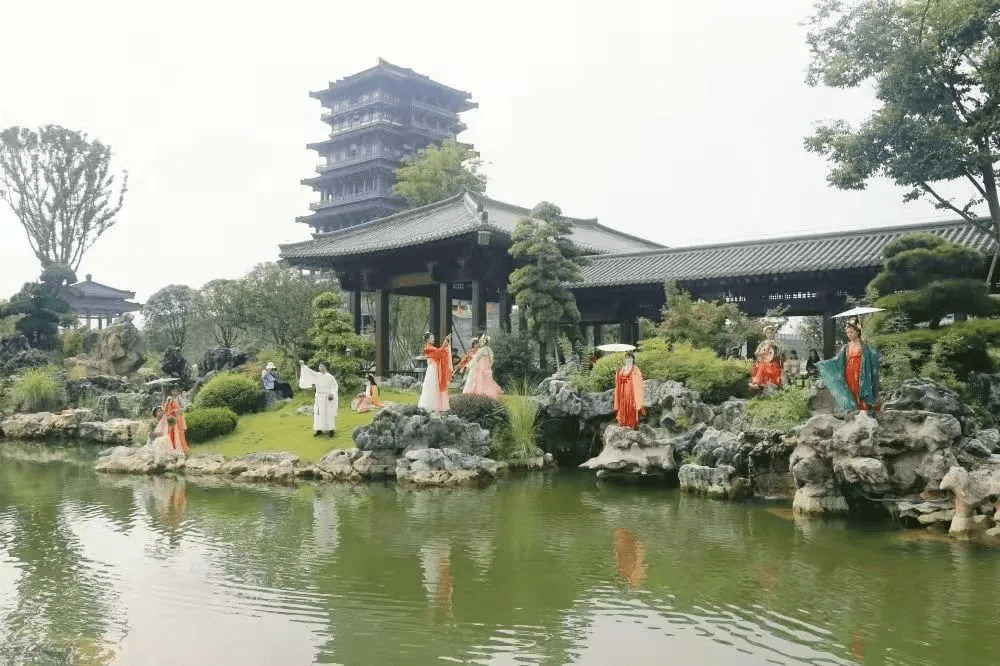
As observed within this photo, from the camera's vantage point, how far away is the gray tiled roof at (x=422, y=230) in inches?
811

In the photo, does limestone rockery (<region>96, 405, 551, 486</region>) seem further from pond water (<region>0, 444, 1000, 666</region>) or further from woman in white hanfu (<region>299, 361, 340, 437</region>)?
pond water (<region>0, 444, 1000, 666</region>)

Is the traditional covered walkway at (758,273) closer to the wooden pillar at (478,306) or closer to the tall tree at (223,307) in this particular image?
the wooden pillar at (478,306)

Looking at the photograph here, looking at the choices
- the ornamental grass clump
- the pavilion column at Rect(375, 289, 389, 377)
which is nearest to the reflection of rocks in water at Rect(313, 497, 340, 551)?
the ornamental grass clump

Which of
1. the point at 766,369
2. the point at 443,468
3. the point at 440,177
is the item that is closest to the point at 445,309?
the point at 443,468

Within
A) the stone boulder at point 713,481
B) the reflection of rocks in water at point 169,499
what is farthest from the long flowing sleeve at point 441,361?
the stone boulder at point 713,481

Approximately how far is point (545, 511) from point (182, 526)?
14.4ft

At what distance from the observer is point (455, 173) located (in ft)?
118

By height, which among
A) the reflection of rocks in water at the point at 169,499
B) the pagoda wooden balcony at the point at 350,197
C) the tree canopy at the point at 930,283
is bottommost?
the reflection of rocks in water at the point at 169,499

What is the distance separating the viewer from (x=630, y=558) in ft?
24.7

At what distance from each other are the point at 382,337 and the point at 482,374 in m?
7.94

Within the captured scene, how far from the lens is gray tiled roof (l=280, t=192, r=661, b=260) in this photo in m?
20.6

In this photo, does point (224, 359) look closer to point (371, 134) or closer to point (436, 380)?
point (436, 380)

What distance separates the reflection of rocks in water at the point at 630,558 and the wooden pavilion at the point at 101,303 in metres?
44.3

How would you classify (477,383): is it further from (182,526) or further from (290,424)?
(182,526)
